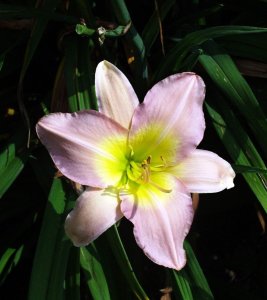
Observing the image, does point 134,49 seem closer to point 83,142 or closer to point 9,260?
point 83,142

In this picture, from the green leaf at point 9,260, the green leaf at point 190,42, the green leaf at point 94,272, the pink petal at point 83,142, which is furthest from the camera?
the green leaf at point 9,260

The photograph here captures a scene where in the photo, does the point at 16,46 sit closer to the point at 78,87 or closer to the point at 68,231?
the point at 78,87

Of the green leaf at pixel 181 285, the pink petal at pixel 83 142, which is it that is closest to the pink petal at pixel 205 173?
the pink petal at pixel 83 142

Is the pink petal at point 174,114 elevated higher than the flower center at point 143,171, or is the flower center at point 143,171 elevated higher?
the pink petal at point 174,114

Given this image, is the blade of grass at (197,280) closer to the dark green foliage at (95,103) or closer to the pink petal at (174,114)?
the dark green foliage at (95,103)

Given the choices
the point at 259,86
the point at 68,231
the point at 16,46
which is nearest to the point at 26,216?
the point at 16,46

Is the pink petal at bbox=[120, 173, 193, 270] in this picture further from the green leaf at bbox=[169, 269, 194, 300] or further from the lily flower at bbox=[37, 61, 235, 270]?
the green leaf at bbox=[169, 269, 194, 300]

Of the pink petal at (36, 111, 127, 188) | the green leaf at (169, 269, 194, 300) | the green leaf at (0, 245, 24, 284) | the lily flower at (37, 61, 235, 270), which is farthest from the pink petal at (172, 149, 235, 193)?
the green leaf at (0, 245, 24, 284)
